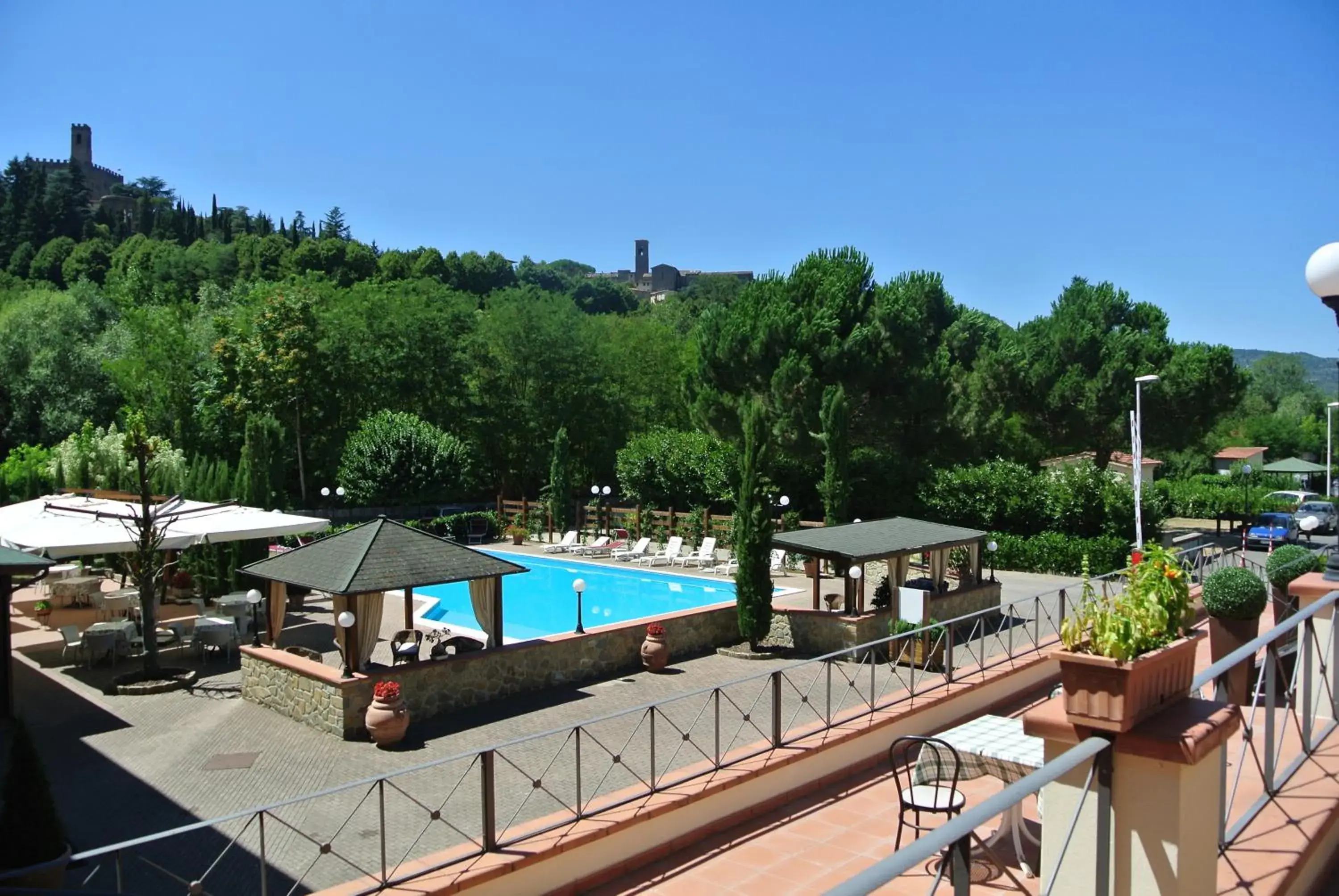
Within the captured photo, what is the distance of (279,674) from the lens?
42.3 feet

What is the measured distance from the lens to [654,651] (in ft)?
49.1

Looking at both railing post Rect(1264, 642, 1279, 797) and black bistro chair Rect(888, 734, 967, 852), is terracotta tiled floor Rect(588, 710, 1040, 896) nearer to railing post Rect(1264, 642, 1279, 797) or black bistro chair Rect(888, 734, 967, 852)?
black bistro chair Rect(888, 734, 967, 852)

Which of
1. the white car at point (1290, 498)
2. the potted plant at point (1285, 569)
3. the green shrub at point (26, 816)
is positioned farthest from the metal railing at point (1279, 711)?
the white car at point (1290, 498)

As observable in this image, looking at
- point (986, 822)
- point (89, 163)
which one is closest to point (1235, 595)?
point (986, 822)

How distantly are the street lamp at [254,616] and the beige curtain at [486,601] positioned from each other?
3055 mm

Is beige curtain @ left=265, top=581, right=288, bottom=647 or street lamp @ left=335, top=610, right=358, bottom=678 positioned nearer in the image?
street lamp @ left=335, top=610, right=358, bottom=678

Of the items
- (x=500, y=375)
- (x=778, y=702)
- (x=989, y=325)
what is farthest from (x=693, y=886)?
(x=989, y=325)

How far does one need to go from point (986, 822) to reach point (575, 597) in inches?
860

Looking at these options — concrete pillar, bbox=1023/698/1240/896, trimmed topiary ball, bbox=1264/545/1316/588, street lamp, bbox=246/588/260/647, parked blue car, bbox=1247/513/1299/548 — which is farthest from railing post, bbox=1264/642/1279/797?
parked blue car, bbox=1247/513/1299/548

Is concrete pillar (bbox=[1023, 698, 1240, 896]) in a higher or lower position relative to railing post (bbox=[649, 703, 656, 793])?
higher

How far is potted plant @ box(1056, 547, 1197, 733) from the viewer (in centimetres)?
298

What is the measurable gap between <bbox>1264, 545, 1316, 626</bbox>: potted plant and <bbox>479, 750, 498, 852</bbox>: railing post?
7005 mm

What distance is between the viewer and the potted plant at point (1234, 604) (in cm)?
845

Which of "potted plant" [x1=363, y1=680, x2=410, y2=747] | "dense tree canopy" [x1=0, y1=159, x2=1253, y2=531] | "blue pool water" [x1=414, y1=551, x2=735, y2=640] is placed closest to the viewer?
"potted plant" [x1=363, y1=680, x2=410, y2=747]
